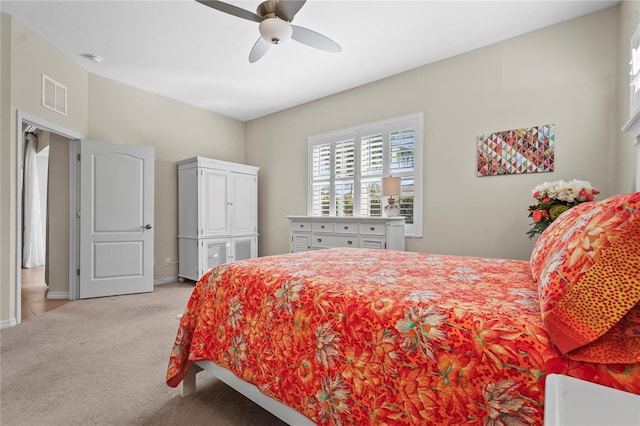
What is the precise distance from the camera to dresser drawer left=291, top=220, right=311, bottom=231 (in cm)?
426

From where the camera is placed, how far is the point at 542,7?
2701 millimetres

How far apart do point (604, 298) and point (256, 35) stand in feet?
11.1

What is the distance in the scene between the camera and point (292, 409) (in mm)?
1267

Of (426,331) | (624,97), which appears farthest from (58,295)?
(624,97)

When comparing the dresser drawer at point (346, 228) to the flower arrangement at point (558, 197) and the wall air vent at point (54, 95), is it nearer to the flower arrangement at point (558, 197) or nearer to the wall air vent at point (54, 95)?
the flower arrangement at point (558, 197)

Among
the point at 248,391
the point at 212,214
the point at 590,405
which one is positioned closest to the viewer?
the point at 590,405

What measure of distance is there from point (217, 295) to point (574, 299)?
145 cm

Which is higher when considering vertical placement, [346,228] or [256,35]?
[256,35]

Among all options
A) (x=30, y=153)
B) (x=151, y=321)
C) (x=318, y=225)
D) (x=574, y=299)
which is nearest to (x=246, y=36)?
(x=318, y=225)

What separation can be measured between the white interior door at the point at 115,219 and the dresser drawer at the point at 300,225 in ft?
6.31

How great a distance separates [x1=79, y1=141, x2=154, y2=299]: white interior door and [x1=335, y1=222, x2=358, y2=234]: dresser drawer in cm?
254

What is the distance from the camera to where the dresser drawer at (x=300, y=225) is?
4262mm

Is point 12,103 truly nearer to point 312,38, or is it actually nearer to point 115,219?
point 115,219

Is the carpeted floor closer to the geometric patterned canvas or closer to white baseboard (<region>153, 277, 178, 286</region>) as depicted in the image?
white baseboard (<region>153, 277, 178, 286</region>)
